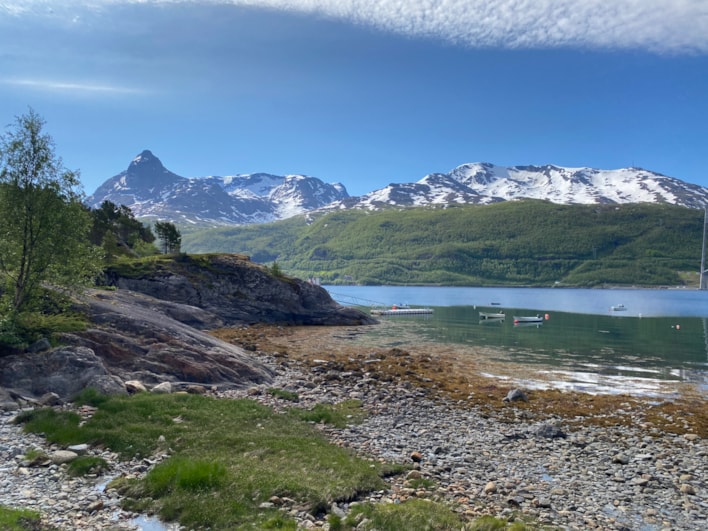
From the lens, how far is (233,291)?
8606 cm

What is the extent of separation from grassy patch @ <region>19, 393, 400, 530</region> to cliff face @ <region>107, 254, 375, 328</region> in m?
45.7

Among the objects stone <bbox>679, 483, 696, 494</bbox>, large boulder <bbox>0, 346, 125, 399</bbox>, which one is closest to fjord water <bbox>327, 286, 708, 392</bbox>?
stone <bbox>679, 483, 696, 494</bbox>

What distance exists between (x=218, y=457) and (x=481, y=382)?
90.2 ft

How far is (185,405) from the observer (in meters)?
22.6

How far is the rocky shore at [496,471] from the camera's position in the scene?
1387cm

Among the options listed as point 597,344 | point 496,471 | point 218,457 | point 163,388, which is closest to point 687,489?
point 496,471

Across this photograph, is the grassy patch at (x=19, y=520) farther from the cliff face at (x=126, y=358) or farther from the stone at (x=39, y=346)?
the stone at (x=39, y=346)

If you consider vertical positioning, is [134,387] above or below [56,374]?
below

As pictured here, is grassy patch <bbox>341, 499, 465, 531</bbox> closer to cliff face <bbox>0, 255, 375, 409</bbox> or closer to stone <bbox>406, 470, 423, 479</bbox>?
stone <bbox>406, 470, 423, 479</bbox>

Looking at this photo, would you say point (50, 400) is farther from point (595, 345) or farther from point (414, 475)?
point (595, 345)

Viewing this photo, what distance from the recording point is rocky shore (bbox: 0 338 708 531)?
45.5 feet

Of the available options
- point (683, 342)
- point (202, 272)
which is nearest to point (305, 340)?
point (202, 272)

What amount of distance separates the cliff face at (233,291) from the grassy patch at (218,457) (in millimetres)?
45655

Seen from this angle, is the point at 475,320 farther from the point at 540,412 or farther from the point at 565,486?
the point at 565,486
